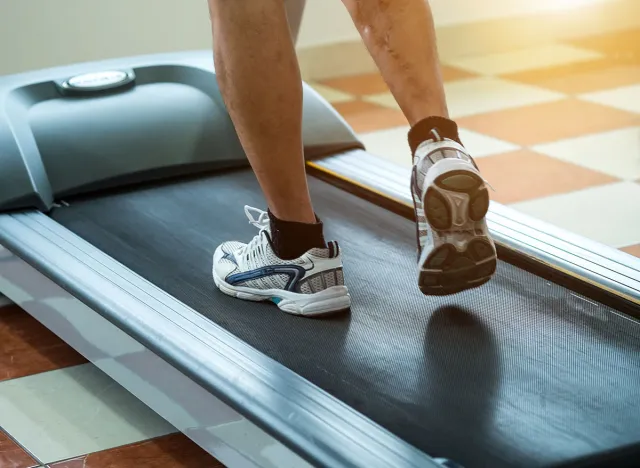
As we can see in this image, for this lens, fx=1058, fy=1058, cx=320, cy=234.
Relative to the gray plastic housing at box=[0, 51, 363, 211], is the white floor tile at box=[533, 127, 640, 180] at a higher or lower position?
lower

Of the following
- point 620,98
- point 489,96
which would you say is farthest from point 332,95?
point 620,98

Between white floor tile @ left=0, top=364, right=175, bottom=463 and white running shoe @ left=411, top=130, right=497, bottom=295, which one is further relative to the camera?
white floor tile @ left=0, top=364, right=175, bottom=463

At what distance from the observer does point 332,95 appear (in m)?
3.41

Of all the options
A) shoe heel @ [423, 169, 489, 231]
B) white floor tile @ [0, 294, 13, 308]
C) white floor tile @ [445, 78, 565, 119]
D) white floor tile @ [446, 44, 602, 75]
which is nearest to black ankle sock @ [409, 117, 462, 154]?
shoe heel @ [423, 169, 489, 231]

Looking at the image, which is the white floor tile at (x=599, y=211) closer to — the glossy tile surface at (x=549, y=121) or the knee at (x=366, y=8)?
the glossy tile surface at (x=549, y=121)

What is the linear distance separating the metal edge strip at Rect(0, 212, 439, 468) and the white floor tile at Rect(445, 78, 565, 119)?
1645 millimetres

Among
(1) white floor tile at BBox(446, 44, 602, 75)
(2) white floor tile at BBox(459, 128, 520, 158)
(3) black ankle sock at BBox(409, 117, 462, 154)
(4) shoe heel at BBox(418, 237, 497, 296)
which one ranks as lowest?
(1) white floor tile at BBox(446, 44, 602, 75)

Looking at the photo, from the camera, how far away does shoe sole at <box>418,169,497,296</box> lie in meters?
1.33

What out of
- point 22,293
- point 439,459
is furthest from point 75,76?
point 439,459

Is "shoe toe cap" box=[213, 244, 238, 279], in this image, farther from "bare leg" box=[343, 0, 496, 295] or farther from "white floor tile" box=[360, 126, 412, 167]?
"white floor tile" box=[360, 126, 412, 167]

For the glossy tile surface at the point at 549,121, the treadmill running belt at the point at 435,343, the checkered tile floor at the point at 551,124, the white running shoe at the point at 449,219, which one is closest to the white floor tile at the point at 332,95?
the checkered tile floor at the point at 551,124

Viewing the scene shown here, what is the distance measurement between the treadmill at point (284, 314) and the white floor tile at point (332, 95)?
1.00 m

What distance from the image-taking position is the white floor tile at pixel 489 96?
125 inches

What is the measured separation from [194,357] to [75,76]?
1150mm
